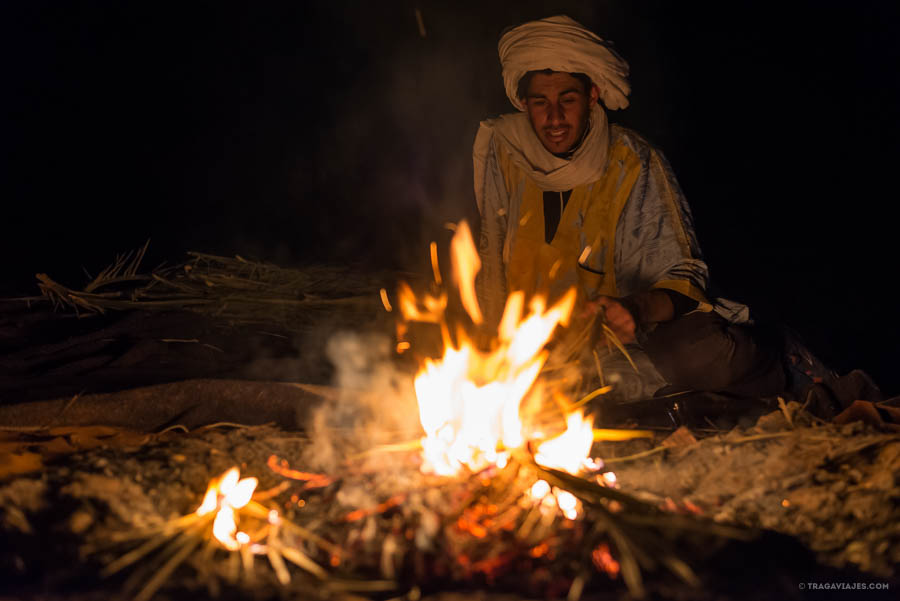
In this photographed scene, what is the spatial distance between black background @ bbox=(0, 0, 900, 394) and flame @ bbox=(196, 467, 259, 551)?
2861 millimetres

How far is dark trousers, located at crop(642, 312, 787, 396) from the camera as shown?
2.78m

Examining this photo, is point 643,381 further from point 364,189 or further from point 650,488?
point 364,189

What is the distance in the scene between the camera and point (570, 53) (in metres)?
3.00

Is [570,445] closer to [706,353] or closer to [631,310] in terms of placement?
[631,310]

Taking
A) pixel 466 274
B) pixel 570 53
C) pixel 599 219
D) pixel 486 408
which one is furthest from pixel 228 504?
pixel 570 53

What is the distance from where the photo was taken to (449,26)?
4.78 m

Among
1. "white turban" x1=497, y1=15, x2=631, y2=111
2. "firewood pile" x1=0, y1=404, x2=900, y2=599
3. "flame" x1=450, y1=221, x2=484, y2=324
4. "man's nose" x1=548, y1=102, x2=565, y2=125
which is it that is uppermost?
"white turban" x1=497, y1=15, x2=631, y2=111

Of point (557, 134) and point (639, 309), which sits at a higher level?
point (557, 134)

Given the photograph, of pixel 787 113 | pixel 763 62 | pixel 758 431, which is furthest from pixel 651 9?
pixel 758 431

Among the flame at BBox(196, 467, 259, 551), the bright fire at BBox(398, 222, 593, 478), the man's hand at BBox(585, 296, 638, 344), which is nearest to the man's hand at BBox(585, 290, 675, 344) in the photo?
the man's hand at BBox(585, 296, 638, 344)

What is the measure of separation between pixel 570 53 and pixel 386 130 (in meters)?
2.54

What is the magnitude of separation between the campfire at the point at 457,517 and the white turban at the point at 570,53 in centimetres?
131

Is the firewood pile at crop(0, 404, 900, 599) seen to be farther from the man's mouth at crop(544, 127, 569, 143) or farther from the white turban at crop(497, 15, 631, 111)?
the white turban at crop(497, 15, 631, 111)

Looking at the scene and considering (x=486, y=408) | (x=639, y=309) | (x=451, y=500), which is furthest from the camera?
(x=639, y=309)
